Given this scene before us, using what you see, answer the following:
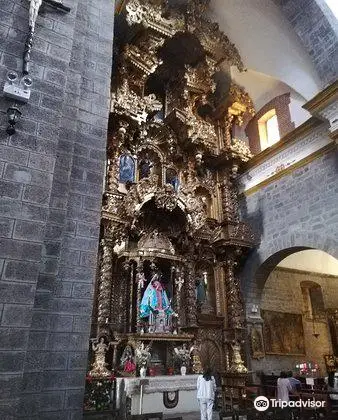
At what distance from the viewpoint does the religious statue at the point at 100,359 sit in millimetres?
7908

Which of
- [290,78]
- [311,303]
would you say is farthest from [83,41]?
[311,303]

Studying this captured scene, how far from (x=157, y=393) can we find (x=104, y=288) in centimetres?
287

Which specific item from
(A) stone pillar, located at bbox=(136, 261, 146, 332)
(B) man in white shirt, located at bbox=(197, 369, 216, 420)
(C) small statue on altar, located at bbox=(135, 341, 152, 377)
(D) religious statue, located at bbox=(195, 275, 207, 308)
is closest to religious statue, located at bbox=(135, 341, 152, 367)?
(C) small statue on altar, located at bbox=(135, 341, 152, 377)

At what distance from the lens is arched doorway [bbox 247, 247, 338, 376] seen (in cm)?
1182

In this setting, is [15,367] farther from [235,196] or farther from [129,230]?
[235,196]

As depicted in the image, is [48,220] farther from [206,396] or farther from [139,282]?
[139,282]

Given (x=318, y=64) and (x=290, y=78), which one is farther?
(x=290, y=78)

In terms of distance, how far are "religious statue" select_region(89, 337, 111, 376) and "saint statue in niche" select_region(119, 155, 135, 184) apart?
5.09m

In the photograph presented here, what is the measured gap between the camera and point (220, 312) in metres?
11.5

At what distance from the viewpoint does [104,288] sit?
904 centimetres

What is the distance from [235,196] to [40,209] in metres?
10.2

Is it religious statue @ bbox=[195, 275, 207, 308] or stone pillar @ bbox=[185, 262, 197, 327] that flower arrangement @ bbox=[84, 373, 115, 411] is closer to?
stone pillar @ bbox=[185, 262, 197, 327]

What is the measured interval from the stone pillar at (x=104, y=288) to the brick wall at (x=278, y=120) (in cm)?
787

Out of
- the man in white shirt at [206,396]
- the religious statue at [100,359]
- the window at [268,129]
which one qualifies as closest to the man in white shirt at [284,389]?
the man in white shirt at [206,396]
